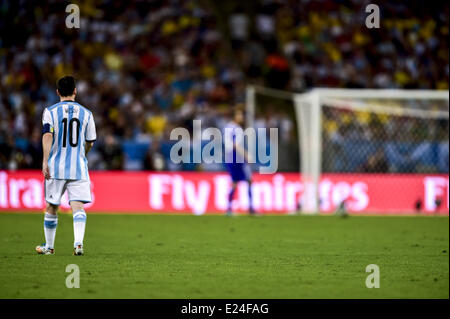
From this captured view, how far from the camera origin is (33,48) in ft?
77.5

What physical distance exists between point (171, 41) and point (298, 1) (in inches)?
161

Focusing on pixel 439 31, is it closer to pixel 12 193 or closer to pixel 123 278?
pixel 12 193

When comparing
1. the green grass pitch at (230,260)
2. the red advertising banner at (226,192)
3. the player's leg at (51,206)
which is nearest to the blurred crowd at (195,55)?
the red advertising banner at (226,192)

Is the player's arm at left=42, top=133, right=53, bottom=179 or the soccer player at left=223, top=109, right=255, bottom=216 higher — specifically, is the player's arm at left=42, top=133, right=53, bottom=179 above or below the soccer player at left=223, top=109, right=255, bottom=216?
below

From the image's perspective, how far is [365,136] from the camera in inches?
761

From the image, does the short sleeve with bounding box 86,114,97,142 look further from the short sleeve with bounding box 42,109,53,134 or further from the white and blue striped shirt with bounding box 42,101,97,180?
the short sleeve with bounding box 42,109,53,134

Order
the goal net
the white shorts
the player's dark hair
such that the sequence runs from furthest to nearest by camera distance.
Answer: the goal net → the white shorts → the player's dark hair

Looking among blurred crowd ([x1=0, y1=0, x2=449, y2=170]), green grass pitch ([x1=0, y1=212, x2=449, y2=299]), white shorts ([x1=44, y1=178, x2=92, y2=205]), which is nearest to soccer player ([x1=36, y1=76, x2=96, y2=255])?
white shorts ([x1=44, y1=178, x2=92, y2=205])

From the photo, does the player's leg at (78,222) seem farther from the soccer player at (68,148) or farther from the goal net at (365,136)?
the goal net at (365,136)

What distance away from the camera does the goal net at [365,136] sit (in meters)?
18.6

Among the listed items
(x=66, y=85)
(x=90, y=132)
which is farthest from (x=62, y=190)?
(x=66, y=85)

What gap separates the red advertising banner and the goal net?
24cm

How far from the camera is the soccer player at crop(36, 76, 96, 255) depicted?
28.9 feet

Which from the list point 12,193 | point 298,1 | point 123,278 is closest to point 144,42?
point 298,1
